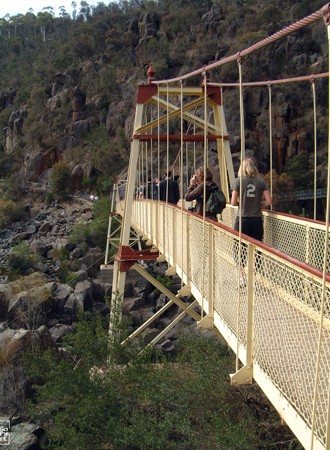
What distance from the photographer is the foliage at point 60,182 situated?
4422 centimetres

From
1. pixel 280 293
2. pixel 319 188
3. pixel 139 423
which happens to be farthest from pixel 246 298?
pixel 319 188

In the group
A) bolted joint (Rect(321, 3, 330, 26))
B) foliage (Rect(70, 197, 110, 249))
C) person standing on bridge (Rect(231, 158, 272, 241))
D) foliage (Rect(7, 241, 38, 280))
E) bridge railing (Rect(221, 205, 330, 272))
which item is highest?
bolted joint (Rect(321, 3, 330, 26))

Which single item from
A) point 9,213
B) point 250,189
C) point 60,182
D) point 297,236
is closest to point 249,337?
point 250,189

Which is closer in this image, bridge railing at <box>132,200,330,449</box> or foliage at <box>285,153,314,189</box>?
bridge railing at <box>132,200,330,449</box>

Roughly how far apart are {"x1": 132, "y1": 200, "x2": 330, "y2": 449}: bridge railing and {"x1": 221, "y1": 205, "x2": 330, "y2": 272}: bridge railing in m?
1.10

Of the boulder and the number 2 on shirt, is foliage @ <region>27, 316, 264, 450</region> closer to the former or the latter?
the number 2 on shirt

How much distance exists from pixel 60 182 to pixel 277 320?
4162 centimetres

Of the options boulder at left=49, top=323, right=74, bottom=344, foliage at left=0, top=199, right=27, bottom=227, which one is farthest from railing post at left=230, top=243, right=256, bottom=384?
foliage at left=0, top=199, right=27, bottom=227

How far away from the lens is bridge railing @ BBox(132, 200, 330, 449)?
2.99m

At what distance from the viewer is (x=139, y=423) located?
7.82 meters

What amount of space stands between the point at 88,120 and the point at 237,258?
155 feet

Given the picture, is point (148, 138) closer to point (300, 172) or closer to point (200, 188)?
point (200, 188)

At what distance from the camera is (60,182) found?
44188 millimetres

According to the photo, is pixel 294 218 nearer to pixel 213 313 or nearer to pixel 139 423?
pixel 213 313
